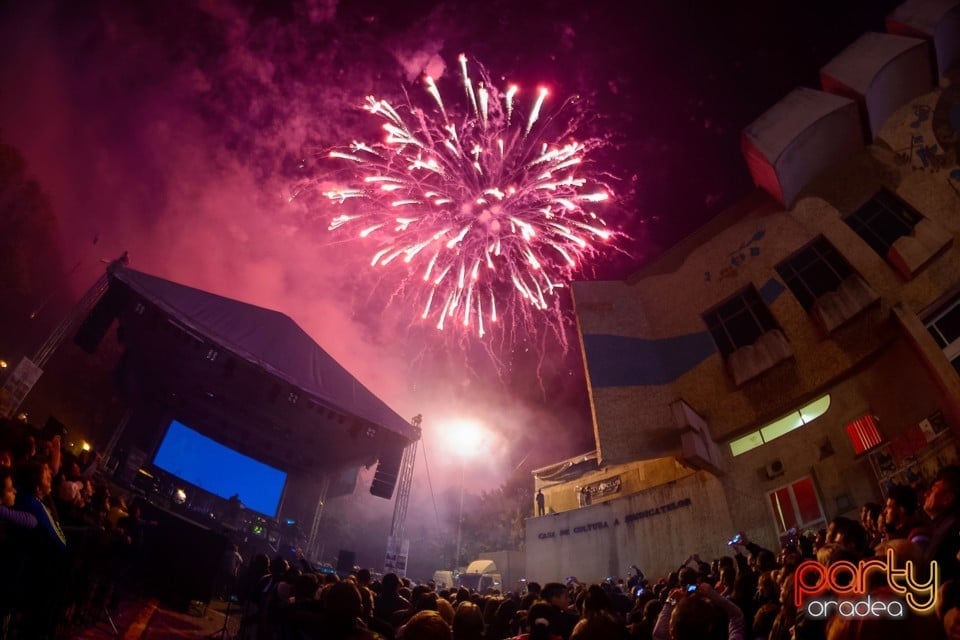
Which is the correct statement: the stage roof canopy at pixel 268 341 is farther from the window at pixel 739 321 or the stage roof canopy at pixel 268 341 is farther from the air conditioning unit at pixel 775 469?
the air conditioning unit at pixel 775 469

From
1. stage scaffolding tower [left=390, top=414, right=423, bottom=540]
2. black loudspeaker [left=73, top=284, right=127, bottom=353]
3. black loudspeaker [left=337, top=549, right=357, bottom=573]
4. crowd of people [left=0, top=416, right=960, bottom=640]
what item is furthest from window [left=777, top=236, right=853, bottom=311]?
black loudspeaker [left=73, top=284, right=127, bottom=353]

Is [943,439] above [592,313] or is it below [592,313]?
below

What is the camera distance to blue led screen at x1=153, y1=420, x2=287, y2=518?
67.3 feet

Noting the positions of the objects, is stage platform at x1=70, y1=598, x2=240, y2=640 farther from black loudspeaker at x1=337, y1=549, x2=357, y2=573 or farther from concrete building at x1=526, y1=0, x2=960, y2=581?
concrete building at x1=526, y1=0, x2=960, y2=581

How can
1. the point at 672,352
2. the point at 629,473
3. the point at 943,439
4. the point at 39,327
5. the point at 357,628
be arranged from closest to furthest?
the point at 357,628, the point at 943,439, the point at 672,352, the point at 629,473, the point at 39,327

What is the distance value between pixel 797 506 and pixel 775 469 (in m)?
1.13

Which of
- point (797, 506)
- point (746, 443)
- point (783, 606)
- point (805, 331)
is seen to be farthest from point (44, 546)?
point (805, 331)

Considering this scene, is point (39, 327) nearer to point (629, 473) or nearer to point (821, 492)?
point (629, 473)

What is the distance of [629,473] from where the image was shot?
20.3 m

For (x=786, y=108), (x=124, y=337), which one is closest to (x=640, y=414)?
(x=786, y=108)

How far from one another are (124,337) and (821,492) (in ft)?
85.1

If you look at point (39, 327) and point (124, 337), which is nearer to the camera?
point (124, 337)

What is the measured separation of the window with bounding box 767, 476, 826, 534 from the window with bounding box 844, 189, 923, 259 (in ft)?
23.6

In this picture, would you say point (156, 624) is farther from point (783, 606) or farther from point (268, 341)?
point (268, 341)
